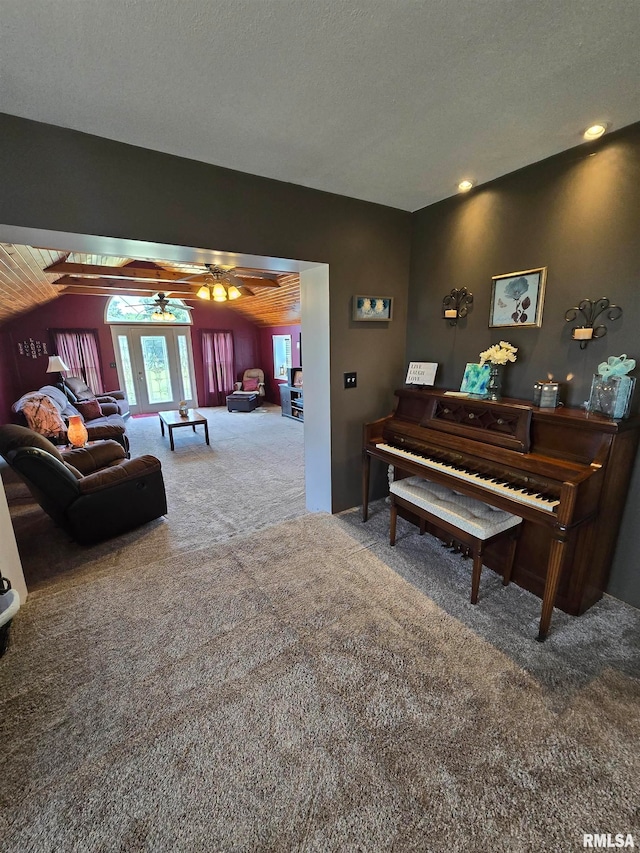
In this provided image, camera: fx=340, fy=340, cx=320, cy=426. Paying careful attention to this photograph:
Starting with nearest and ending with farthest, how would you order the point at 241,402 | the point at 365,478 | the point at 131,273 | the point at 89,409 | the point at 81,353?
1. the point at 365,478
2. the point at 131,273
3. the point at 89,409
4. the point at 81,353
5. the point at 241,402

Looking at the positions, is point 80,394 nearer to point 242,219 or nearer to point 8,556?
point 8,556

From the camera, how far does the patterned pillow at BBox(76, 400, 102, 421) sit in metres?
5.34

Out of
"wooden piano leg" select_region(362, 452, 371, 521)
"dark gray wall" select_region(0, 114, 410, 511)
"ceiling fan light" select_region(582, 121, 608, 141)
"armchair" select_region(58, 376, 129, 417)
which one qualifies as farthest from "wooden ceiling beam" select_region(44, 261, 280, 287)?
"ceiling fan light" select_region(582, 121, 608, 141)

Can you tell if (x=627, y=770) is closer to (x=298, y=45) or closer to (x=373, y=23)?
(x=373, y=23)

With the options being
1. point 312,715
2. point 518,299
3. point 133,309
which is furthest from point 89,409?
point 518,299

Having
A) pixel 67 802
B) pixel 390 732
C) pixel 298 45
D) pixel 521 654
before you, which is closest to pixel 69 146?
pixel 298 45

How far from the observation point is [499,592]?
2.00m

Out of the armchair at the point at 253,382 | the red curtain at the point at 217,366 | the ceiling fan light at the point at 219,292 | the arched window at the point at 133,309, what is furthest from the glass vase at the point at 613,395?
the red curtain at the point at 217,366

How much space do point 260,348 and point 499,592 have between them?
7.86m

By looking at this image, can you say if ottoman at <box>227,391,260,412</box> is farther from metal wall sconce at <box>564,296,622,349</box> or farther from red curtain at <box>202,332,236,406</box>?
metal wall sconce at <box>564,296,622,349</box>

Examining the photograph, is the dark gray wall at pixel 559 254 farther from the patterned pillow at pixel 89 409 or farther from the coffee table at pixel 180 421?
the patterned pillow at pixel 89 409

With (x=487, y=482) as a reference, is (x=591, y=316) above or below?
above

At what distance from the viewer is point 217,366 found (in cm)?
830

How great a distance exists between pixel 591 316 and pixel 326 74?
1.74 meters
